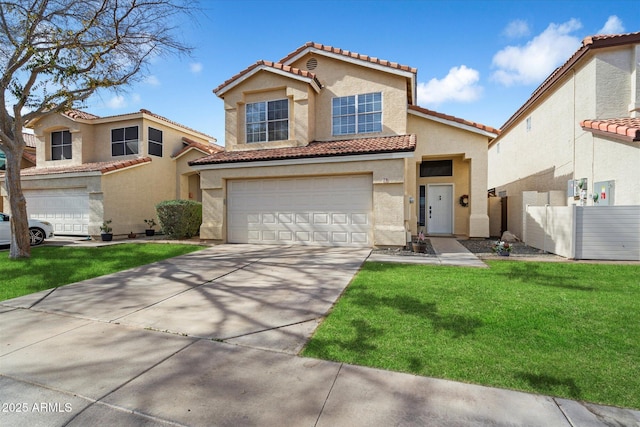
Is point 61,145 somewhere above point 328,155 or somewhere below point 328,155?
above

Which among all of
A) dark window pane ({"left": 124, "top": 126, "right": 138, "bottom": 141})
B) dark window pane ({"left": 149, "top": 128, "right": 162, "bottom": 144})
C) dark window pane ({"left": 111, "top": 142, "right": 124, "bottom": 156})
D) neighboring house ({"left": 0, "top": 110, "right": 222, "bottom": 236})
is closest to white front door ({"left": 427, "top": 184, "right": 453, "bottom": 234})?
neighboring house ({"left": 0, "top": 110, "right": 222, "bottom": 236})

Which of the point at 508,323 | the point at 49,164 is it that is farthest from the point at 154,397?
the point at 49,164

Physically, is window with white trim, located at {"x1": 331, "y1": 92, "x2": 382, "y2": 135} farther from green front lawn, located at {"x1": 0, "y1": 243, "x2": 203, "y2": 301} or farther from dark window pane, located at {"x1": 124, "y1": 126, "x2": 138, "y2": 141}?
dark window pane, located at {"x1": 124, "y1": 126, "x2": 138, "y2": 141}

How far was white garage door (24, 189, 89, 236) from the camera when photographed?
46.0 feet

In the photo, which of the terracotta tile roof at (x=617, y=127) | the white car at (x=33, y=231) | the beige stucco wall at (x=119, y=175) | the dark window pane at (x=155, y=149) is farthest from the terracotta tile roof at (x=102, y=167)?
the terracotta tile roof at (x=617, y=127)

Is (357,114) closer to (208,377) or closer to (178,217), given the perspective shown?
(178,217)

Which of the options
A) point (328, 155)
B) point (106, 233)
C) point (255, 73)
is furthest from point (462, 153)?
point (106, 233)

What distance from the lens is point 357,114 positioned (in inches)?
466

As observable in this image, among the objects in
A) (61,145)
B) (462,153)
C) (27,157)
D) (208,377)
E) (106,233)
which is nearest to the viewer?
(208,377)

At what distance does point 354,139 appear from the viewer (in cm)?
1162

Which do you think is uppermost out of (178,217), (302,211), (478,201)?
(478,201)

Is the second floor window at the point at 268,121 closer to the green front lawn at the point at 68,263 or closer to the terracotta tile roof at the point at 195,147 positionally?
the terracotta tile roof at the point at 195,147

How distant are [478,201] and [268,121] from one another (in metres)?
9.25

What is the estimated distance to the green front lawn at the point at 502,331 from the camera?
9.33 feet
